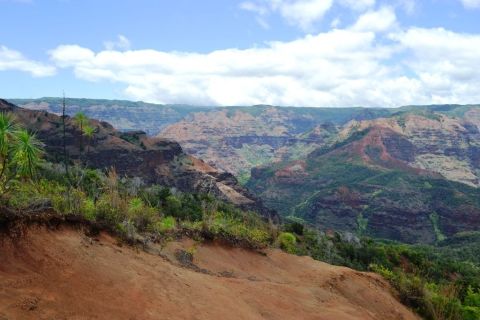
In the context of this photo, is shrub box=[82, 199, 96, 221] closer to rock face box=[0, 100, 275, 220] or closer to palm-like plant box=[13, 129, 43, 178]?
palm-like plant box=[13, 129, 43, 178]

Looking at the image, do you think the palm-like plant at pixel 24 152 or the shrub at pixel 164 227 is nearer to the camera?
the palm-like plant at pixel 24 152

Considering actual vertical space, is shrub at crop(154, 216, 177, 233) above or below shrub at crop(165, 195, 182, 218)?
above

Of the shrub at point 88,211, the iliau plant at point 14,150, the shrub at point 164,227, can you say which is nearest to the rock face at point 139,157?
the shrub at point 164,227

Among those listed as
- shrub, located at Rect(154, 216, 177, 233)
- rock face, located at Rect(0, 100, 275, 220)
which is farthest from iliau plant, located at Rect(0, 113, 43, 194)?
rock face, located at Rect(0, 100, 275, 220)

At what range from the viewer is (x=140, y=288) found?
41.2 feet

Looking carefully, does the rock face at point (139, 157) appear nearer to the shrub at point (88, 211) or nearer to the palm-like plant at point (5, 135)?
the shrub at point (88, 211)

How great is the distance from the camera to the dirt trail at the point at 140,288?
34.6 ft

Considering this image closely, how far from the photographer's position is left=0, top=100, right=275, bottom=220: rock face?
105375mm

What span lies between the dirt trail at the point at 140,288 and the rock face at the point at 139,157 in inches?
3360

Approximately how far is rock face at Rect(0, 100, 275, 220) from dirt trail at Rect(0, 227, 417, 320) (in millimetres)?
85350

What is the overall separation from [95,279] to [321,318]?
780 cm

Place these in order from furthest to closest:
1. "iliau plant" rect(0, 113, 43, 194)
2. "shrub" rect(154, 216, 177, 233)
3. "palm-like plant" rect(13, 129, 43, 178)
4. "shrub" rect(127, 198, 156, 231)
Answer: "shrub" rect(154, 216, 177, 233), "shrub" rect(127, 198, 156, 231), "palm-like plant" rect(13, 129, 43, 178), "iliau plant" rect(0, 113, 43, 194)

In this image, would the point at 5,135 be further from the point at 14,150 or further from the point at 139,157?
the point at 139,157

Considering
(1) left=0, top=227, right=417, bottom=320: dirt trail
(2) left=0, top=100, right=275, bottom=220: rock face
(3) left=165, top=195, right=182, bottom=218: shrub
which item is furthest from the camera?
(2) left=0, top=100, right=275, bottom=220: rock face
